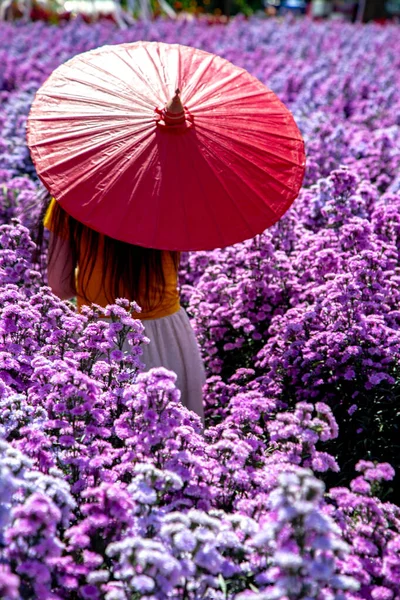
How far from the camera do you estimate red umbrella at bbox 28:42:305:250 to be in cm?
309

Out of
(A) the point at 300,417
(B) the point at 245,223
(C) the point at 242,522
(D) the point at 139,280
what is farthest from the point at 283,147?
(C) the point at 242,522

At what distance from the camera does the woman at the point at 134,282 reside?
343 centimetres

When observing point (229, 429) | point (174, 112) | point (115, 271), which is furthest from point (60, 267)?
point (229, 429)

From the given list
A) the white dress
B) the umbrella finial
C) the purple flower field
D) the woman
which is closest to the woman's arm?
the woman

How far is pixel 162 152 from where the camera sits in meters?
3.17

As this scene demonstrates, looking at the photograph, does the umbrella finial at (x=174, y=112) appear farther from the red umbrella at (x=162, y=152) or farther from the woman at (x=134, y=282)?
the woman at (x=134, y=282)

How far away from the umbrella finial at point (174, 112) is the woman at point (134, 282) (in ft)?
1.82

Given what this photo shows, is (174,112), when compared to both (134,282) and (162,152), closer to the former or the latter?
(162,152)

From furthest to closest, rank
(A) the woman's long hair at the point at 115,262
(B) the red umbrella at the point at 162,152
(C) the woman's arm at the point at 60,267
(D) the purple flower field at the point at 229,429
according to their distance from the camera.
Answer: (C) the woman's arm at the point at 60,267 < (A) the woman's long hair at the point at 115,262 < (B) the red umbrella at the point at 162,152 < (D) the purple flower field at the point at 229,429

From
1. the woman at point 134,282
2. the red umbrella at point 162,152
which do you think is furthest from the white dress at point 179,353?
the red umbrella at point 162,152

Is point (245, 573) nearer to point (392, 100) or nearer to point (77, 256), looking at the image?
point (77, 256)

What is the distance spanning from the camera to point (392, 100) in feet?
26.0

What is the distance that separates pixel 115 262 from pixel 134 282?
0.12 m

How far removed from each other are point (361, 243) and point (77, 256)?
4.33 ft
